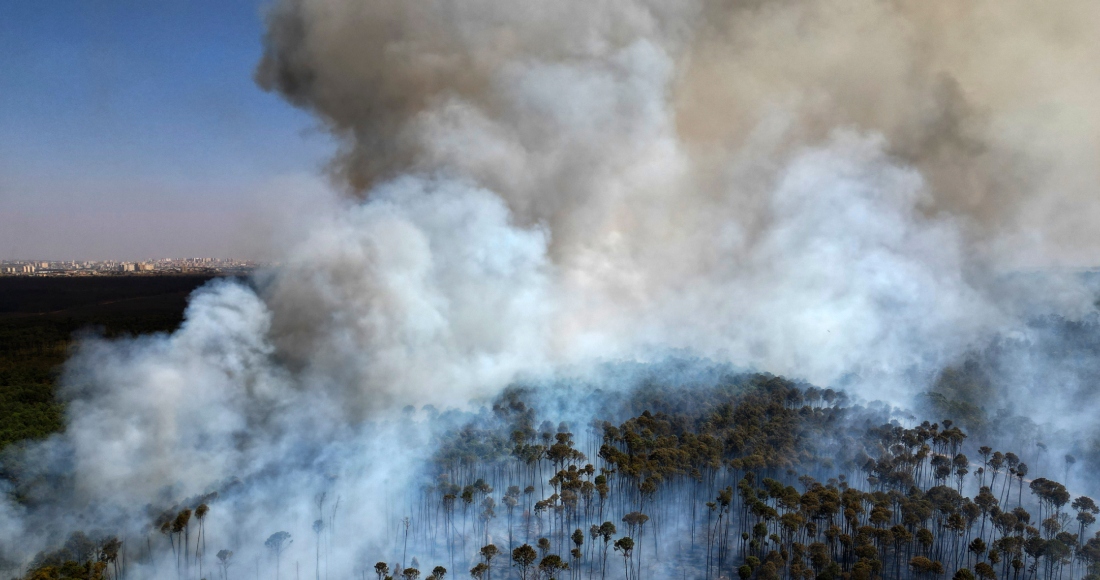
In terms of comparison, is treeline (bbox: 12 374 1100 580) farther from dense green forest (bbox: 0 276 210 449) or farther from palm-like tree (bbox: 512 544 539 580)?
dense green forest (bbox: 0 276 210 449)

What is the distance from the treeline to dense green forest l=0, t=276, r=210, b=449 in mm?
20854

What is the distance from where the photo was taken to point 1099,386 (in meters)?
41.1

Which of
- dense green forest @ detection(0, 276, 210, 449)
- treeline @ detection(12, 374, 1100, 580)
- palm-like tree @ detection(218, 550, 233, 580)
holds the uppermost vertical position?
dense green forest @ detection(0, 276, 210, 449)

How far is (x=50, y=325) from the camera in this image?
8150 centimetres

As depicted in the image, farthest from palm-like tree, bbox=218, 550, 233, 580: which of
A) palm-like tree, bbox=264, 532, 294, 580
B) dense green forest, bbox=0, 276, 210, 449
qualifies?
dense green forest, bbox=0, 276, 210, 449

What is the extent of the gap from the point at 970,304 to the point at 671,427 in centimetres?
4388

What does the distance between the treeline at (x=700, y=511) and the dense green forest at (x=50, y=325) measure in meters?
20.9

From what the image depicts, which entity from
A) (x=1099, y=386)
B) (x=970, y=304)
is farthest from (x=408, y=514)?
(x=970, y=304)

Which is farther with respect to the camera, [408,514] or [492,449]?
[492,449]

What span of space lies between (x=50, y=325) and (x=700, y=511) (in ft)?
297

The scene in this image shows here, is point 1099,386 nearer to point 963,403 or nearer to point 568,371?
point 963,403

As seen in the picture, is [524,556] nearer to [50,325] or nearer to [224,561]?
[224,561]

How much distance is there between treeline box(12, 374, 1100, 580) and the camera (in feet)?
79.9

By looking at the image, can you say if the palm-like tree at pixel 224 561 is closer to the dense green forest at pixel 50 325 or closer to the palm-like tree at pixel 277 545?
the palm-like tree at pixel 277 545
